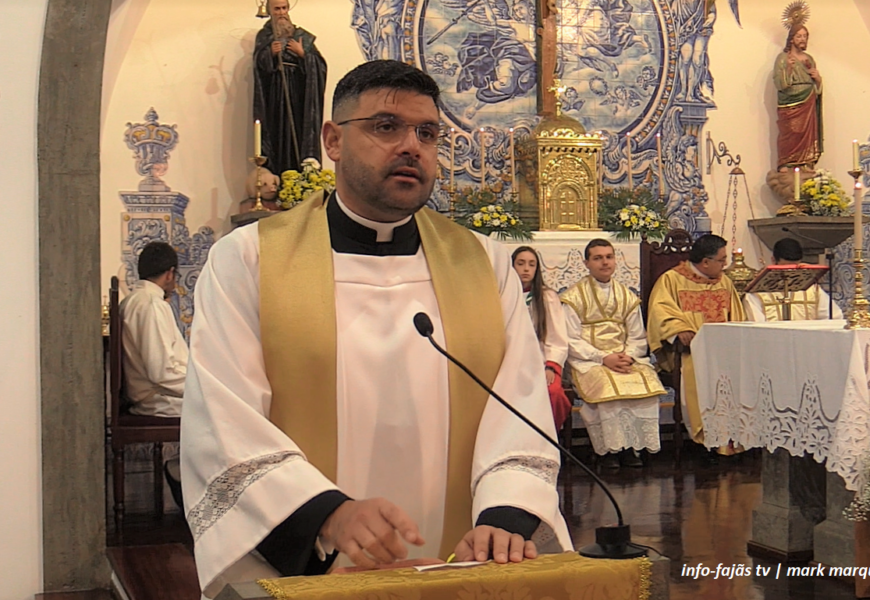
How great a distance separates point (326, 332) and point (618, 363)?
598cm

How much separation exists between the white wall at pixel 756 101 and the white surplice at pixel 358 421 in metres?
8.31

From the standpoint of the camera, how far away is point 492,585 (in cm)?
172

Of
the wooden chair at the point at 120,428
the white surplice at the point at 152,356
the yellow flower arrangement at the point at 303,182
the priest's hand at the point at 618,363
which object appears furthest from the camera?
the yellow flower arrangement at the point at 303,182

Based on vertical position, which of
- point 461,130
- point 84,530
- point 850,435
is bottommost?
point 84,530

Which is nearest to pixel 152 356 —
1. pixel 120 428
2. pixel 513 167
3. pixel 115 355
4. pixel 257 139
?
pixel 115 355

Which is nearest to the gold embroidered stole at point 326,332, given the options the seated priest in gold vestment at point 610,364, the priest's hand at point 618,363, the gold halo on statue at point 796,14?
the seated priest in gold vestment at point 610,364

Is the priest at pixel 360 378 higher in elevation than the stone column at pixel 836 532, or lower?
higher

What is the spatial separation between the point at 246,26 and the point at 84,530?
18.5 ft

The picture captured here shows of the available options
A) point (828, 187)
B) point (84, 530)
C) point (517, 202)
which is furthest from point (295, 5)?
point (84, 530)

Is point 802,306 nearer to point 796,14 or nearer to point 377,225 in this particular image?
point 796,14

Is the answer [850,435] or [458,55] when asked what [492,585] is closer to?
[850,435]

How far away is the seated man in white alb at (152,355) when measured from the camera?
635 cm

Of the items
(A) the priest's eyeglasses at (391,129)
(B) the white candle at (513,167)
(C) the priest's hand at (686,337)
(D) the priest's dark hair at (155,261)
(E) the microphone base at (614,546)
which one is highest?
(B) the white candle at (513,167)

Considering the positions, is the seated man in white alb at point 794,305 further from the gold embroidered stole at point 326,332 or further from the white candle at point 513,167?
the gold embroidered stole at point 326,332
